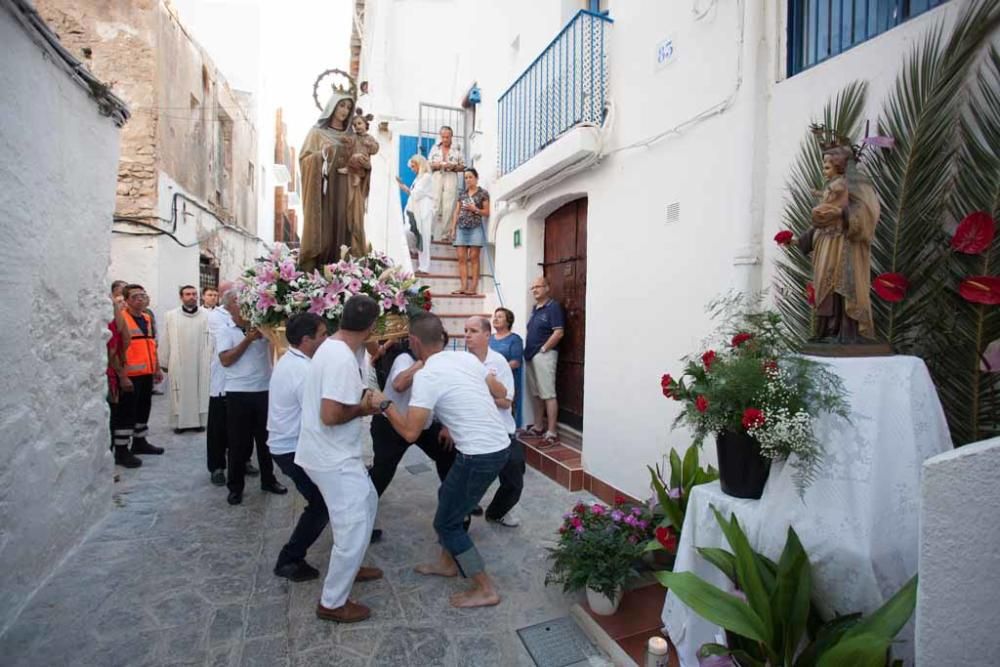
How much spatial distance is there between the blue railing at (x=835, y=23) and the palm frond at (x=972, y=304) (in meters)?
0.61

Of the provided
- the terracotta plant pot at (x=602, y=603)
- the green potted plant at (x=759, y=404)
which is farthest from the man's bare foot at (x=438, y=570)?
the green potted plant at (x=759, y=404)

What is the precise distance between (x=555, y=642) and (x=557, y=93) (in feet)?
15.9

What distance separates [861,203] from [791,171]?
115cm

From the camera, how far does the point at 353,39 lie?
18.9 meters

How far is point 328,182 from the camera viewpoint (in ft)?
13.1

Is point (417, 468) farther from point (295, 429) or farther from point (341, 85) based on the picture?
point (341, 85)

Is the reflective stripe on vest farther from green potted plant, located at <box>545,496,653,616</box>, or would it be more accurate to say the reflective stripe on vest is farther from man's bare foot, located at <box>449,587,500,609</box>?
green potted plant, located at <box>545,496,653,616</box>

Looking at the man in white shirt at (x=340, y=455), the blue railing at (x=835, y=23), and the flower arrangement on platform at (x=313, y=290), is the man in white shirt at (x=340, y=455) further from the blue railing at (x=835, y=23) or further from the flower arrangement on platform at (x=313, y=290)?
the blue railing at (x=835, y=23)

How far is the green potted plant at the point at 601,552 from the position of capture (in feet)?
9.18

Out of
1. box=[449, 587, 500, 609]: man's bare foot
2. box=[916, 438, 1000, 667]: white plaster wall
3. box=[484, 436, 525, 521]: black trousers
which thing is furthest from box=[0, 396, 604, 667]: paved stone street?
box=[916, 438, 1000, 667]: white plaster wall

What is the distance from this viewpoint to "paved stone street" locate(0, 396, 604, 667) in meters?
2.59

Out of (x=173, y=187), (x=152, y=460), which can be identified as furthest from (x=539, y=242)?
(x=173, y=187)

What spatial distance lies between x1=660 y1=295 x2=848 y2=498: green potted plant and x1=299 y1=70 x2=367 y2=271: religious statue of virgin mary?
2.70m

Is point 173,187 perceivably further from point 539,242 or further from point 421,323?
point 421,323
